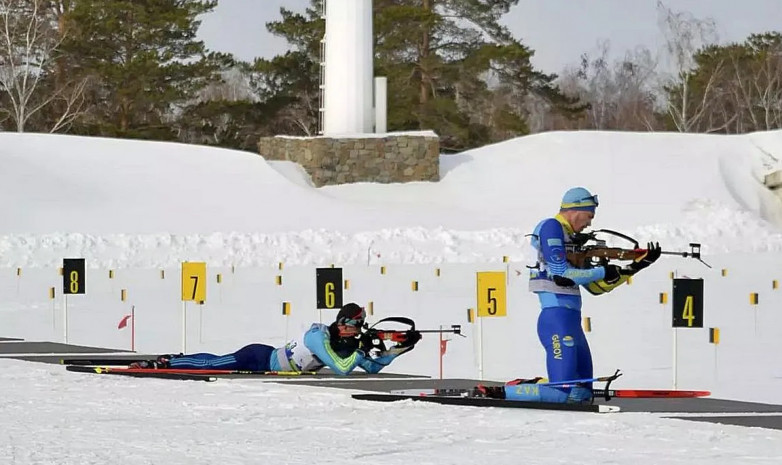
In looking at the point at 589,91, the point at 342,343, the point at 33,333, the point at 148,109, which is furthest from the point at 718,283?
the point at 589,91

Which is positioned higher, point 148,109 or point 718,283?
point 148,109

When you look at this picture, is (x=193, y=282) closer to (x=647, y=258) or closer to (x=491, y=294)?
(x=491, y=294)

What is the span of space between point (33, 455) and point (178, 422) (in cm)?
173

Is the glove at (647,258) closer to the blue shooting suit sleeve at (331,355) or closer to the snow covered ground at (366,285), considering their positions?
the snow covered ground at (366,285)

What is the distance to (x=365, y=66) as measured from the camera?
44812 mm

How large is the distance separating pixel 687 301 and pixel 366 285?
14539mm

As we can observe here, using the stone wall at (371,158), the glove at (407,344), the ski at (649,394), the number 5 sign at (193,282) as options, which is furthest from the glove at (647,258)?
the stone wall at (371,158)

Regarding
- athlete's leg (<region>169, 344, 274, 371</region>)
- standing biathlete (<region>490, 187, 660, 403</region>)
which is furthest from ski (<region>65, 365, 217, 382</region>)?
standing biathlete (<region>490, 187, 660, 403</region>)

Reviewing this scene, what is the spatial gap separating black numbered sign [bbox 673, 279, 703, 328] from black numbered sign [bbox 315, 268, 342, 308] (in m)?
4.67

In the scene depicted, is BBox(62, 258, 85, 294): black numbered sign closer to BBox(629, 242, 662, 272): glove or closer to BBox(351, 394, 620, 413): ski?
BBox(351, 394, 620, 413): ski

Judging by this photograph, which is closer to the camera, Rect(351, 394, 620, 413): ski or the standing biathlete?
the standing biathlete

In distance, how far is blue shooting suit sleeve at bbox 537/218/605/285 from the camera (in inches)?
423

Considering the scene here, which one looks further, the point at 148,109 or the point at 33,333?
the point at 148,109

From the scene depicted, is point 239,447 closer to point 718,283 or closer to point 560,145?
point 718,283
